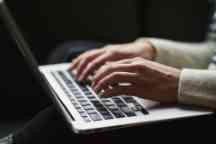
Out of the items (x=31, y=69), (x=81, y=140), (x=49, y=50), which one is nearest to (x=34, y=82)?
(x=31, y=69)

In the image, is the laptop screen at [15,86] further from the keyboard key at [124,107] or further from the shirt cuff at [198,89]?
the shirt cuff at [198,89]

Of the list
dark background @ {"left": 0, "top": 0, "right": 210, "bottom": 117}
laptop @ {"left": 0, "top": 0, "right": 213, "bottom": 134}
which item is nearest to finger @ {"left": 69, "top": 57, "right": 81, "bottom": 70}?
laptop @ {"left": 0, "top": 0, "right": 213, "bottom": 134}

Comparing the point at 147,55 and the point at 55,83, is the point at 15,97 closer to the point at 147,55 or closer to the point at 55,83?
the point at 55,83

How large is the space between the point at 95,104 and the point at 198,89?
217mm

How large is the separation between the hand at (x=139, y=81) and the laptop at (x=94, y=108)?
0.09ft

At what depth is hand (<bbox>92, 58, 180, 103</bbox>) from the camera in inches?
40.9

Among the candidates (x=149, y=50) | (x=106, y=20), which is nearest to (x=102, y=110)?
(x=149, y=50)

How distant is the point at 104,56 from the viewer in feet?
4.01

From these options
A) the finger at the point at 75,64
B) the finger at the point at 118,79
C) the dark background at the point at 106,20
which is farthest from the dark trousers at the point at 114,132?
the dark background at the point at 106,20

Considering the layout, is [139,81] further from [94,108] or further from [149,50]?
[149,50]

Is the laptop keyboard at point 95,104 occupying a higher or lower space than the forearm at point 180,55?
lower

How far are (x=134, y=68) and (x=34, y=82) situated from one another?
211 mm

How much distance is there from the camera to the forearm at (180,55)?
1285mm

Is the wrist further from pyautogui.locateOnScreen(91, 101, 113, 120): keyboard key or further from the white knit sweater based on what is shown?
pyautogui.locateOnScreen(91, 101, 113, 120): keyboard key
